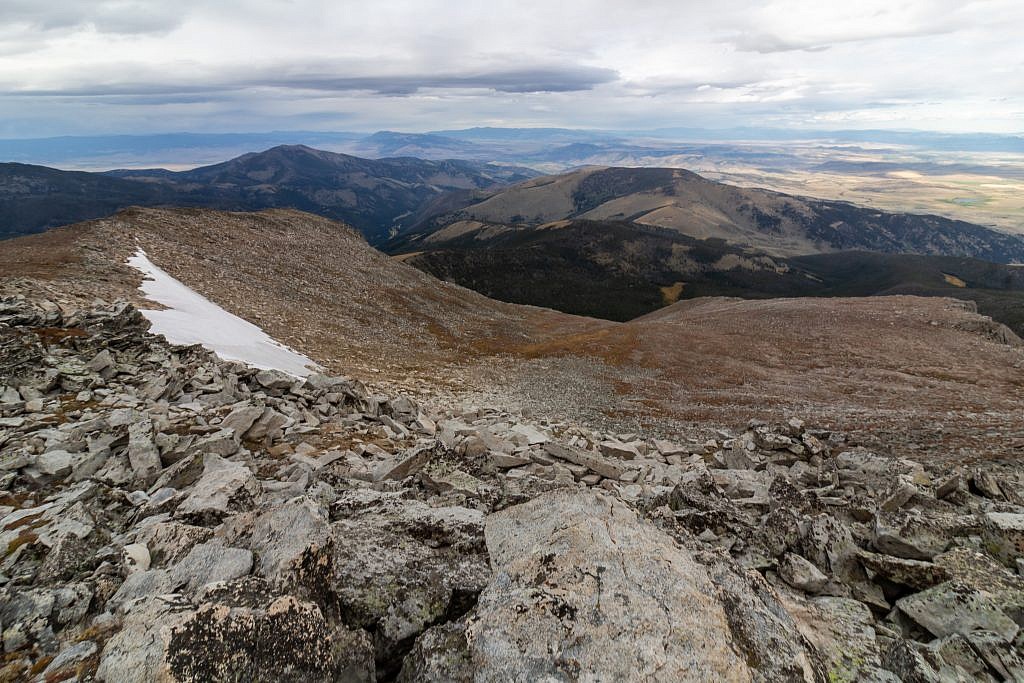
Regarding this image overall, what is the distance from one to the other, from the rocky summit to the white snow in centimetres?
1762

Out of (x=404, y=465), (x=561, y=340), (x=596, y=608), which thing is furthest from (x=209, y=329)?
(x=561, y=340)

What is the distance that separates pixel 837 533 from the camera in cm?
932

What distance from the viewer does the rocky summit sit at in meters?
5.55

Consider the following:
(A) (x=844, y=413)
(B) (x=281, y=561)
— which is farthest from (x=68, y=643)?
(A) (x=844, y=413)

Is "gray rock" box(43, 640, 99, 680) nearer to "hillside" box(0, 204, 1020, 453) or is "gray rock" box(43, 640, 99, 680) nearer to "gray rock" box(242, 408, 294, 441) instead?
"gray rock" box(242, 408, 294, 441)

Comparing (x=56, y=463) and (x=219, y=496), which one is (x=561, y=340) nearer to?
(x=56, y=463)

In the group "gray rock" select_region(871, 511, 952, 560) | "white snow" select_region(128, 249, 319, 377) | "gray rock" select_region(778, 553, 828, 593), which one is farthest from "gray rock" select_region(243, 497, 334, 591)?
"white snow" select_region(128, 249, 319, 377)

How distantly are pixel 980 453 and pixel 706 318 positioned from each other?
54016mm

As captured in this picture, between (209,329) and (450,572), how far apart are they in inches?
1374

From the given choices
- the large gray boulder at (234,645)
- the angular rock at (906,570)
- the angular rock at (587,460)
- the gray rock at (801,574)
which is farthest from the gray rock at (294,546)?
the angular rock at (587,460)

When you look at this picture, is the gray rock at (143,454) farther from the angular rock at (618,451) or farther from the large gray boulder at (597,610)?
the angular rock at (618,451)

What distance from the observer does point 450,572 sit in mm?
7219

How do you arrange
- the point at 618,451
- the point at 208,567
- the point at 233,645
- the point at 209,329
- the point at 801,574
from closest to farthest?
1. the point at 233,645
2. the point at 208,567
3. the point at 801,574
4. the point at 618,451
5. the point at 209,329

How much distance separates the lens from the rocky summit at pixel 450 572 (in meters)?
5.55
